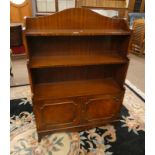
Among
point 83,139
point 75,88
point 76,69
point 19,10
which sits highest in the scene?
point 19,10

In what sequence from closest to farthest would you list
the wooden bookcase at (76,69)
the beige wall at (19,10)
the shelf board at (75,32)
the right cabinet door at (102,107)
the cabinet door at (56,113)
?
1. the shelf board at (75,32)
2. the wooden bookcase at (76,69)
3. the cabinet door at (56,113)
4. the right cabinet door at (102,107)
5. the beige wall at (19,10)

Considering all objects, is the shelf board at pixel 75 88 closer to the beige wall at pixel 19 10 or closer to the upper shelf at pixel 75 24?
the upper shelf at pixel 75 24

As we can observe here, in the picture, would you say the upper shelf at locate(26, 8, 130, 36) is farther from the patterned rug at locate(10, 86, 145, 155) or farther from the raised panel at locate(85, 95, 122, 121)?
the patterned rug at locate(10, 86, 145, 155)

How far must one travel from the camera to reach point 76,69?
1653mm

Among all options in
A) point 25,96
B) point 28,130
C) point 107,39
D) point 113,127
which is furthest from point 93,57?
point 25,96

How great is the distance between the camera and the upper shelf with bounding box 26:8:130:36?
128 cm

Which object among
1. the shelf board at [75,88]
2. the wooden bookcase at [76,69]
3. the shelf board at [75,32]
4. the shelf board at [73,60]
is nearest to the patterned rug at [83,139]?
the wooden bookcase at [76,69]

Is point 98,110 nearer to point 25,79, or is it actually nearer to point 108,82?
point 108,82

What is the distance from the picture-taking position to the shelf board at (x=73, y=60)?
4.44 feet

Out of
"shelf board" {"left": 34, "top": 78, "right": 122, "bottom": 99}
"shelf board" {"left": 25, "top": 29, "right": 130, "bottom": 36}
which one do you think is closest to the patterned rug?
"shelf board" {"left": 34, "top": 78, "right": 122, "bottom": 99}

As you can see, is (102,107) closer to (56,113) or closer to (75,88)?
(75,88)

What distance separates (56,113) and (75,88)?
31 cm

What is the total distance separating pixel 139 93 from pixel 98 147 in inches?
50.3

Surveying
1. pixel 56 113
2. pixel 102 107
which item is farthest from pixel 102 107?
pixel 56 113
